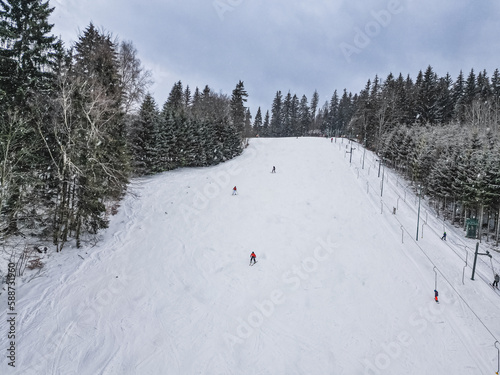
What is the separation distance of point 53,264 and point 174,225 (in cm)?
895

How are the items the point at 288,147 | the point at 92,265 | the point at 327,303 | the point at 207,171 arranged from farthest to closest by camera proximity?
the point at 288,147, the point at 207,171, the point at 92,265, the point at 327,303

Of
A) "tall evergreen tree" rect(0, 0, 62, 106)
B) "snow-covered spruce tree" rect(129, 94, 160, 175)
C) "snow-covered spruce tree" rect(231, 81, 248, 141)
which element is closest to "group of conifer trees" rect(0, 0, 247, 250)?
"tall evergreen tree" rect(0, 0, 62, 106)

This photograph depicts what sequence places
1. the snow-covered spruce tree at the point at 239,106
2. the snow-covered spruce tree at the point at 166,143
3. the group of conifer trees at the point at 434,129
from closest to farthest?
1. the group of conifer trees at the point at 434,129
2. the snow-covered spruce tree at the point at 166,143
3. the snow-covered spruce tree at the point at 239,106

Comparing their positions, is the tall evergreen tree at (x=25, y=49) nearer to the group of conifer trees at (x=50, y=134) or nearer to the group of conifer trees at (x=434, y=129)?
the group of conifer trees at (x=50, y=134)

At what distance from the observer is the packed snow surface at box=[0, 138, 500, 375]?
33.5ft

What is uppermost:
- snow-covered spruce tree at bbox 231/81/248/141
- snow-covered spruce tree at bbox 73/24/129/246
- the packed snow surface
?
snow-covered spruce tree at bbox 231/81/248/141

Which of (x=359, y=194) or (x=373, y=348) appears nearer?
(x=373, y=348)

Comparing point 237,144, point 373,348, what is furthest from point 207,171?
point 373,348

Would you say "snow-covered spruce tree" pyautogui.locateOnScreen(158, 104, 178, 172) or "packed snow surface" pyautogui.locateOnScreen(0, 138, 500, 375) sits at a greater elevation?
"snow-covered spruce tree" pyautogui.locateOnScreen(158, 104, 178, 172)

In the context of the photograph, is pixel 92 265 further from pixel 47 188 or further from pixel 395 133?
pixel 395 133

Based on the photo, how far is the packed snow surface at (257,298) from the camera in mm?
10203

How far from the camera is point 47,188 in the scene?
52.4ft

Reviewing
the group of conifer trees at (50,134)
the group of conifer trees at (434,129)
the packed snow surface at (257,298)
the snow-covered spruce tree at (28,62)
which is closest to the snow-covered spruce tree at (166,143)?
the packed snow surface at (257,298)

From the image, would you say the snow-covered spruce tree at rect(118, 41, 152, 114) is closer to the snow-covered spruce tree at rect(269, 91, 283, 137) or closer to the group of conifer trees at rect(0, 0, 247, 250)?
the group of conifer trees at rect(0, 0, 247, 250)
